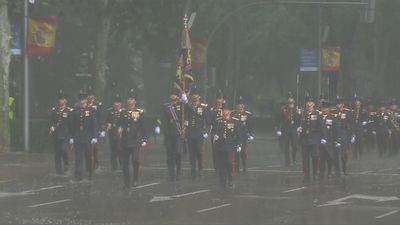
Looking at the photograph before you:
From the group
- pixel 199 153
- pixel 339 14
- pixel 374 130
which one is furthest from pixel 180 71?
pixel 339 14

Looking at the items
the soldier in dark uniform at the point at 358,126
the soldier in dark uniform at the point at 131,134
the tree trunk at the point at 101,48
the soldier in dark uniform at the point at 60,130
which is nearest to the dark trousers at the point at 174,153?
the soldier in dark uniform at the point at 131,134

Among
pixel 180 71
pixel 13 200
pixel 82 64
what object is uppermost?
pixel 82 64

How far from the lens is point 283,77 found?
6306 centimetres

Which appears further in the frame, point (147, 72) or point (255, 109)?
point (147, 72)

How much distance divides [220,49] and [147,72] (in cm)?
3269

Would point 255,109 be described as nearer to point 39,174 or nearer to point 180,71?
point 180,71

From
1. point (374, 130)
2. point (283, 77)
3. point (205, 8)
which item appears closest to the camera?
point (374, 130)

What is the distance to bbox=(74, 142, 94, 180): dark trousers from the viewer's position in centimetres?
1978

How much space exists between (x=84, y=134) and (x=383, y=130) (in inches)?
570

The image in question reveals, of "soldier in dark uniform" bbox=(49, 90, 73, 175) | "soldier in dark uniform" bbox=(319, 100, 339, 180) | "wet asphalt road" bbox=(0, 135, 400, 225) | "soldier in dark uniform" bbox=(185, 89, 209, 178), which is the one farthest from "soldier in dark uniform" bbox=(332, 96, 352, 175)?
"soldier in dark uniform" bbox=(49, 90, 73, 175)

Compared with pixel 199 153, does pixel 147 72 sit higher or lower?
higher

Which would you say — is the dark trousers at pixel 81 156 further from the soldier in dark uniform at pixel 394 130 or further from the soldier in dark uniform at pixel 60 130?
the soldier in dark uniform at pixel 394 130

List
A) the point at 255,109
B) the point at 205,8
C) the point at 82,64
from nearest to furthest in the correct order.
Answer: the point at 205,8 → the point at 82,64 → the point at 255,109

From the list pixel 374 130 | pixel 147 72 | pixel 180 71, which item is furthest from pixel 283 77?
pixel 180 71
